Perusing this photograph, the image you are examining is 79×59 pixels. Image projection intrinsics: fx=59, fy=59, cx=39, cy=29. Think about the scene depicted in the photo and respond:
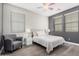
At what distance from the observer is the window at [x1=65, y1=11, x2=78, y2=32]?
60.1 inches

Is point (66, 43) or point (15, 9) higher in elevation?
point (15, 9)

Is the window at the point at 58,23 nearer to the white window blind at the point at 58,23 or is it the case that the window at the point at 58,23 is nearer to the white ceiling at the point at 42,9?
the white window blind at the point at 58,23

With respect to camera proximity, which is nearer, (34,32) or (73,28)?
(73,28)

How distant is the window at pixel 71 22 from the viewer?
1.53m

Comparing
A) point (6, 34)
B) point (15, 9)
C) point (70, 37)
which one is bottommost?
point (70, 37)

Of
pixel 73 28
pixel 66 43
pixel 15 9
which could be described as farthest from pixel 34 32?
pixel 73 28

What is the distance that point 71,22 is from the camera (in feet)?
5.10

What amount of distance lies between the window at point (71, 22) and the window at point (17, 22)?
1.18 m

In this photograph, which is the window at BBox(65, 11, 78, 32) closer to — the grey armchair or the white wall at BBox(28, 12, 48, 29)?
the white wall at BBox(28, 12, 48, 29)

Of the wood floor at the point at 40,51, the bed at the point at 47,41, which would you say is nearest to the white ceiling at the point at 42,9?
the bed at the point at 47,41

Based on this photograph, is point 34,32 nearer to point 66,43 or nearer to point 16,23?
point 16,23

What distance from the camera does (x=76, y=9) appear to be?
1505 millimetres

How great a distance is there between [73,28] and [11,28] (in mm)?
1620

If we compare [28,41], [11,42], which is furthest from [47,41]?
[11,42]
